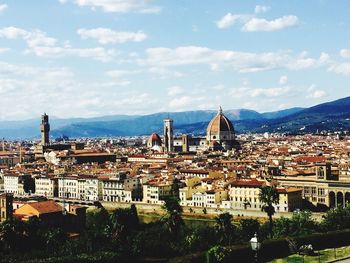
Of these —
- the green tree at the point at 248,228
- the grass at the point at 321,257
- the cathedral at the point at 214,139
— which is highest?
the cathedral at the point at 214,139

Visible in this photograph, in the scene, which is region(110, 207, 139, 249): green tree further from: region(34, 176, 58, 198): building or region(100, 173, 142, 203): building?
region(34, 176, 58, 198): building

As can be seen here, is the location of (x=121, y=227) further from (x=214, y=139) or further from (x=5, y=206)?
(x=214, y=139)

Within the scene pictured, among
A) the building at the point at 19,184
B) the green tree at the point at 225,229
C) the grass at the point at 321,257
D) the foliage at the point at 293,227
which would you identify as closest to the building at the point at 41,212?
the green tree at the point at 225,229

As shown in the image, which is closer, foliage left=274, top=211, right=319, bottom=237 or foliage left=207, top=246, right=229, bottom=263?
foliage left=207, top=246, right=229, bottom=263

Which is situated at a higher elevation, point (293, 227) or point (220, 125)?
point (220, 125)

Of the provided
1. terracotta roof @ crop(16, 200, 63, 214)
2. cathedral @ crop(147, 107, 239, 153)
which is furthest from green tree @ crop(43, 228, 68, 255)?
cathedral @ crop(147, 107, 239, 153)

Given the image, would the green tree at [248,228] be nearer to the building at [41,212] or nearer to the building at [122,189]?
the building at [41,212]

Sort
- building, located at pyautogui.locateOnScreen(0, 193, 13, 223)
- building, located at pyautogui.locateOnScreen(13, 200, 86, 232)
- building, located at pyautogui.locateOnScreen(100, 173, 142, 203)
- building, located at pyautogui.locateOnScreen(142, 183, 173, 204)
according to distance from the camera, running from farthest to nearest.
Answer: building, located at pyautogui.locateOnScreen(100, 173, 142, 203), building, located at pyautogui.locateOnScreen(142, 183, 173, 204), building, located at pyautogui.locateOnScreen(13, 200, 86, 232), building, located at pyautogui.locateOnScreen(0, 193, 13, 223)

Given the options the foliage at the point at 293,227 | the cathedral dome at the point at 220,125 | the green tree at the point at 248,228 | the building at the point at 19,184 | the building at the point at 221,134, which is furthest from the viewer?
the cathedral dome at the point at 220,125

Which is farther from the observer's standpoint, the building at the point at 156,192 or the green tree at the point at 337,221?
the building at the point at 156,192

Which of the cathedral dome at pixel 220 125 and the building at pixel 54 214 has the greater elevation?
the cathedral dome at pixel 220 125

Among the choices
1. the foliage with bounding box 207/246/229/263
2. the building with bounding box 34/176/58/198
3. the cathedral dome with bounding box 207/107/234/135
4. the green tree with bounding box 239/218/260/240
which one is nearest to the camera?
the foliage with bounding box 207/246/229/263

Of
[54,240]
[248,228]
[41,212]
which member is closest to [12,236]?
[54,240]
